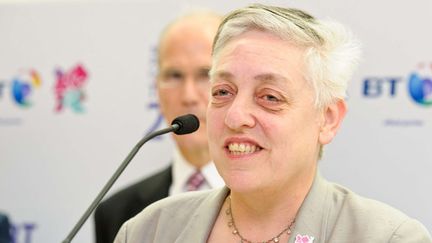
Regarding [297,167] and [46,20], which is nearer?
[297,167]

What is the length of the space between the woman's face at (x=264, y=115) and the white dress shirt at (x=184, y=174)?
989 mm

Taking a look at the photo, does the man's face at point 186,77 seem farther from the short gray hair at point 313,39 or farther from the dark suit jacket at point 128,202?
the short gray hair at point 313,39

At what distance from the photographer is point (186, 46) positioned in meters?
2.65

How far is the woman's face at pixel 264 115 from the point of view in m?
1.64

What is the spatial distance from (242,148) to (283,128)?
0.34ft

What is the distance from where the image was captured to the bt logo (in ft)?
8.28

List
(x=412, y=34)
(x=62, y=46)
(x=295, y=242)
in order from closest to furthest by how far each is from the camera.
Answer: (x=295, y=242) → (x=412, y=34) → (x=62, y=46)

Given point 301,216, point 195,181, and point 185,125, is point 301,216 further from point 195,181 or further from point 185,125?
point 195,181

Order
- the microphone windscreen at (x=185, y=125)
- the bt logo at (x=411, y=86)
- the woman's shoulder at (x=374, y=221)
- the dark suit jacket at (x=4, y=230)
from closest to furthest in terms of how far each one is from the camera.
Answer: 1. the woman's shoulder at (x=374, y=221)
2. the microphone windscreen at (x=185, y=125)
3. the bt logo at (x=411, y=86)
4. the dark suit jacket at (x=4, y=230)

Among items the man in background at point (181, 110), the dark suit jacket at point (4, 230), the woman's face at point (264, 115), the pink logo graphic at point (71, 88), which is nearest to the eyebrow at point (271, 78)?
the woman's face at point (264, 115)

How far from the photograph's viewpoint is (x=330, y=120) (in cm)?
176

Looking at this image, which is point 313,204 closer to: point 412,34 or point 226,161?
point 226,161

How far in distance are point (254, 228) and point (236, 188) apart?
0.14m

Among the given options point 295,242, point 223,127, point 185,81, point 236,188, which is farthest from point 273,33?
point 185,81
